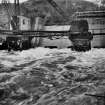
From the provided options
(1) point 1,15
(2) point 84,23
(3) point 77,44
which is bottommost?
(3) point 77,44

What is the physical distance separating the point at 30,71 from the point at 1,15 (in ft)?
91.5

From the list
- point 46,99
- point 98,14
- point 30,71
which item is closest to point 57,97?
point 46,99

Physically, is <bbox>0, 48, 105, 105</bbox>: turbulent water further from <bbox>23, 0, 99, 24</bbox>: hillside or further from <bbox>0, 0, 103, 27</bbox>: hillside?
<bbox>23, 0, 99, 24</bbox>: hillside

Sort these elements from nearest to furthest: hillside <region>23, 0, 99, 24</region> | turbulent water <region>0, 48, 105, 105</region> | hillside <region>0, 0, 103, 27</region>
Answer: turbulent water <region>0, 48, 105, 105</region> → hillside <region>0, 0, 103, 27</region> → hillside <region>23, 0, 99, 24</region>

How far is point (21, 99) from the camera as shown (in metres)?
6.08

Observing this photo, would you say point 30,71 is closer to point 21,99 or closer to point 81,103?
point 21,99

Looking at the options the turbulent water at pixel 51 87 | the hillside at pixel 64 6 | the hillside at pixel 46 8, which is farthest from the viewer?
the hillside at pixel 64 6

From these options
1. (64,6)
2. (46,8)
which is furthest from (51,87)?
(64,6)

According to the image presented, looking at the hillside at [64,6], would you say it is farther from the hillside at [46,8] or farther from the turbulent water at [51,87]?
the turbulent water at [51,87]

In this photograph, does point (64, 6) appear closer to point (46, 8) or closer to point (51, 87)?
point (46, 8)

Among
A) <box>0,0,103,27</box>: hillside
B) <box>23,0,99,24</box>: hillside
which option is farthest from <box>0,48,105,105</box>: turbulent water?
<box>23,0,99,24</box>: hillside

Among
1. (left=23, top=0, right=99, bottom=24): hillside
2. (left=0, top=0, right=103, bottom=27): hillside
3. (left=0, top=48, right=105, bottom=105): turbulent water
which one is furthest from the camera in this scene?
(left=23, top=0, right=99, bottom=24): hillside

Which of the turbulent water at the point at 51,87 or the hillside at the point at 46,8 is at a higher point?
the hillside at the point at 46,8

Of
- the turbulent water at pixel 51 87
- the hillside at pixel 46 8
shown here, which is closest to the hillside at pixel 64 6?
the hillside at pixel 46 8
